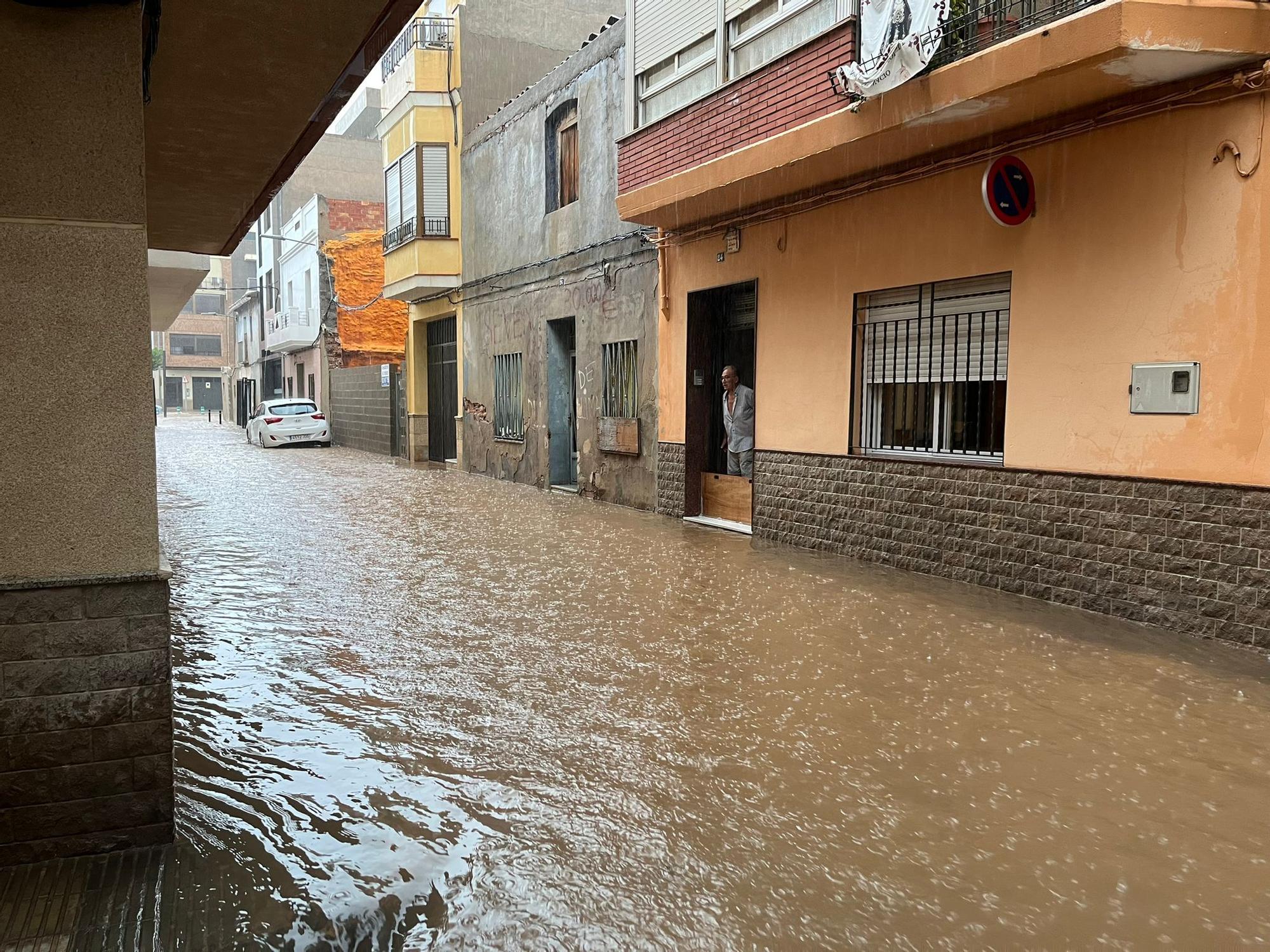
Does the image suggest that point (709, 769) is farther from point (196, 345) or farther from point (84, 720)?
point (196, 345)

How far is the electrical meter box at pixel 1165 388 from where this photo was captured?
6367 millimetres

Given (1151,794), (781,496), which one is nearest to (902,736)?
(1151,794)

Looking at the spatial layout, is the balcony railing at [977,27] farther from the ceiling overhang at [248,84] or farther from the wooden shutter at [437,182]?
the wooden shutter at [437,182]

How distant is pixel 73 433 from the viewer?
3.15 metres

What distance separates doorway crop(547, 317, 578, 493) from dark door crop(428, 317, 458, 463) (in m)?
5.68

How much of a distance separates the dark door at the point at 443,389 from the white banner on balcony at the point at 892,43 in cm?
1465

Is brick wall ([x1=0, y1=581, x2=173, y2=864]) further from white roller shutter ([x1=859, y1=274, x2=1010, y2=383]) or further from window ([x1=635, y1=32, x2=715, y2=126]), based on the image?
window ([x1=635, y1=32, x2=715, y2=126])

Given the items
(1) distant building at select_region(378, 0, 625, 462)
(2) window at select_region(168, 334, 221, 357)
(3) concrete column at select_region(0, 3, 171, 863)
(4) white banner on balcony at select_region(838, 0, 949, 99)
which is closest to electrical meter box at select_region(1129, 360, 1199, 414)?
(4) white banner on balcony at select_region(838, 0, 949, 99)

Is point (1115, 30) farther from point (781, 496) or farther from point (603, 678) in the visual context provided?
point (781, 496)

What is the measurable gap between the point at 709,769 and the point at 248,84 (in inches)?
156

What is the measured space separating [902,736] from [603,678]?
166 centimetres

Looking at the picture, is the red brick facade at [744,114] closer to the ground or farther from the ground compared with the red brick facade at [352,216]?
closer to the ground

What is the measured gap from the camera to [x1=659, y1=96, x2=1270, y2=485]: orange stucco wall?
610 cm

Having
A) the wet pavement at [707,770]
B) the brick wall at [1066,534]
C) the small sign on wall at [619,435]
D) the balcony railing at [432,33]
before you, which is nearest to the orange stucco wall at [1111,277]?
the brick wall at [1066,534]
